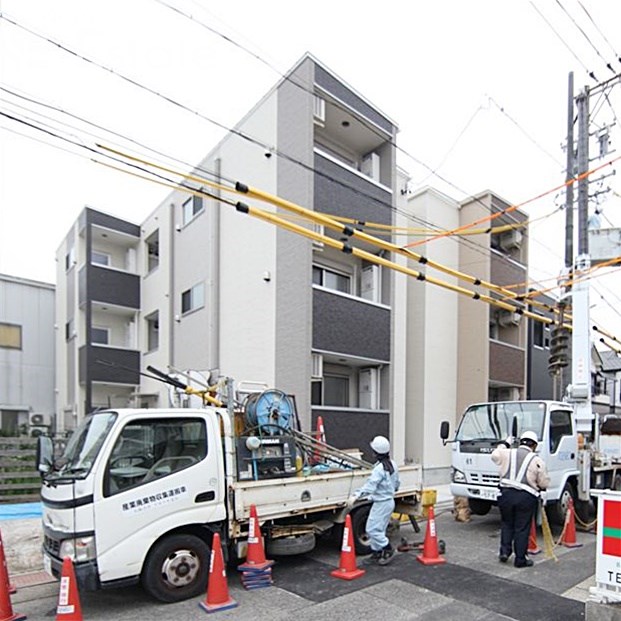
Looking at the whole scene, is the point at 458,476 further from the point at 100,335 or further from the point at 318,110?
the point at 100,335

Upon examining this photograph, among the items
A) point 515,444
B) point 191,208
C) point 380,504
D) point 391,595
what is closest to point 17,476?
point 380,504

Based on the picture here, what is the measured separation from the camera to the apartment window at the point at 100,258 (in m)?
22.0

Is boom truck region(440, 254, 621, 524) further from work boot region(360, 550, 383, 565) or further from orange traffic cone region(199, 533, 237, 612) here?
orange traffic cone region(199, 533, 237, 612)

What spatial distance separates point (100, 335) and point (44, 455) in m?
16.6

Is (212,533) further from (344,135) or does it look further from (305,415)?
(344,135)

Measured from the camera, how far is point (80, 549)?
5375mm

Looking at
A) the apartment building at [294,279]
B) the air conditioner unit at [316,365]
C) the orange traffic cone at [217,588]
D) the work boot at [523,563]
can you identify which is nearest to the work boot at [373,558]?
the work boot at [523,563]

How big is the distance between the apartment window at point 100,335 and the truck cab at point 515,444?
51.5 ft

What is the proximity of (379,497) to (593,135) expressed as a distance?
1081 centimetres

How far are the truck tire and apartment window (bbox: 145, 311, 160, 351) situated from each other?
1498 centimetres

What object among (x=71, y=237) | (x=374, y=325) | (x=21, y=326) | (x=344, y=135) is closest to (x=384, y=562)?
(x=374, y=325)

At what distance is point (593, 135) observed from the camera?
43.5 ft

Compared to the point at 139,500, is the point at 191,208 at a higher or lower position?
higher

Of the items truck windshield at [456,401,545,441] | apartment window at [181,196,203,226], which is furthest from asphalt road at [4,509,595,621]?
apartment window at [181,196,203,226]
